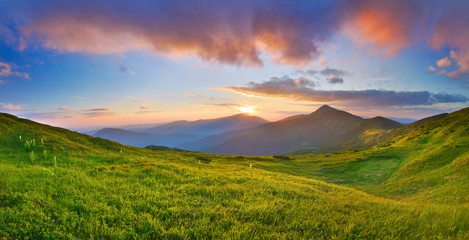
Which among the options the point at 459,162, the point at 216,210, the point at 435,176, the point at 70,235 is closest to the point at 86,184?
the point at 70,235

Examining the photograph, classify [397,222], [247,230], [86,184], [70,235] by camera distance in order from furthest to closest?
[86,184] < [397,222] < [247,230] < [70,235]

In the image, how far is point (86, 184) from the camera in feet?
28.9

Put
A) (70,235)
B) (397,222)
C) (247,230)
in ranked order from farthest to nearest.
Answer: (397,222), (247,230), (70,235)

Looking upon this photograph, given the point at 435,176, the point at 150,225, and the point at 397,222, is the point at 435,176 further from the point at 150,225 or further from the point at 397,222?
the point at 150,225

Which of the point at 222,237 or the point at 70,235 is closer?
the point at 70,235

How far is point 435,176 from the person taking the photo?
21.7 metres

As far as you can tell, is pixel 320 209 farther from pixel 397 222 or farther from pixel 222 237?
pixel 222 237

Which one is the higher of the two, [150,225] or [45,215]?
[45,215]

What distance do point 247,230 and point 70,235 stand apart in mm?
5069

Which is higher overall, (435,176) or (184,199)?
(184,199)

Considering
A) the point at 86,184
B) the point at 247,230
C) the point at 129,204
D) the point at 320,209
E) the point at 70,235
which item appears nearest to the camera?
the point at 70,235

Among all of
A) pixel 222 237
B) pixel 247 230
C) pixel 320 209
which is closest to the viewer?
pixel 222 237

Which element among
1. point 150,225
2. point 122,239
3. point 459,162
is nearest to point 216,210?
point 150,225

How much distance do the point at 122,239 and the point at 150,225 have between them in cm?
86
